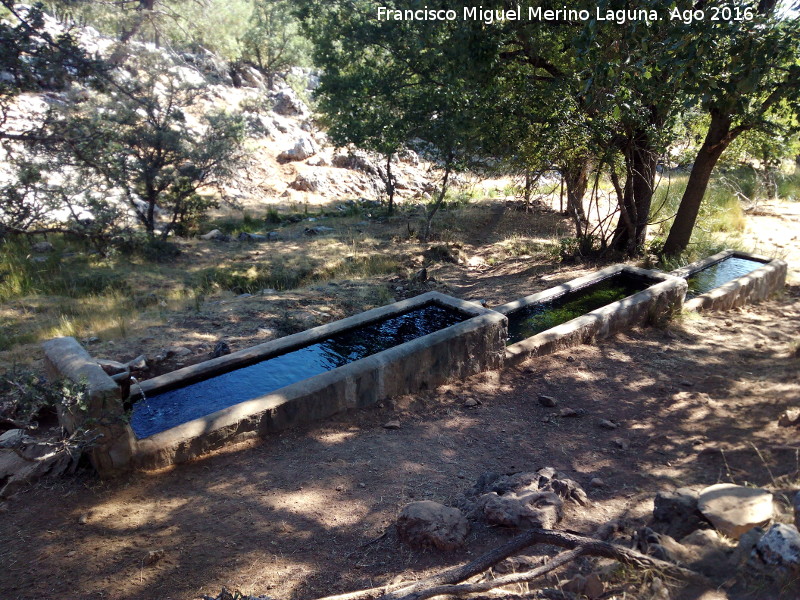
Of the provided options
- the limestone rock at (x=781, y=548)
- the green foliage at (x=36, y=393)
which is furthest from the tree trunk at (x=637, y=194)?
the green foliage at (x=36, y=393)

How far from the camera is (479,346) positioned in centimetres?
571

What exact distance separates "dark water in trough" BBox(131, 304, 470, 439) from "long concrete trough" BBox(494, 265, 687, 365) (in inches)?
28.4

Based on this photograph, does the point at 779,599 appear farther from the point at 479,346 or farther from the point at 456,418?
the point at 479,346

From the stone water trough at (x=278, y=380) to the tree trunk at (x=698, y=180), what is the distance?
468 centimetres

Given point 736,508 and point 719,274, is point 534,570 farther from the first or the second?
point 719,274

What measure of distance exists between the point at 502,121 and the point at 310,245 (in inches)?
213

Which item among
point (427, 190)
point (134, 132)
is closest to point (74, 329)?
point (134, 132)

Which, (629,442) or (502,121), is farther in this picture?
(502,121)

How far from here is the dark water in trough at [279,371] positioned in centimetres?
463

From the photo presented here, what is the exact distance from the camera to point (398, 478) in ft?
13.4

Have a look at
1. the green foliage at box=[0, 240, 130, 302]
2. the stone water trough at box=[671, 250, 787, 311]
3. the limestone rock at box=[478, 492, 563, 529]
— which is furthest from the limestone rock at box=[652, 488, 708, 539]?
the green foliage at box=[0, 240, 130, 302]

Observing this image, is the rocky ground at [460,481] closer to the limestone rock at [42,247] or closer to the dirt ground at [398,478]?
the dirt ground at [398,478]

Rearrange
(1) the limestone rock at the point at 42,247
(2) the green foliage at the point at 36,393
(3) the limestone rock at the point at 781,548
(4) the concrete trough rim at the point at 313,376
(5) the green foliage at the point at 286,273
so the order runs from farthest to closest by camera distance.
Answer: (1) the limestone rock at the point at 42,247, (5) the green foliage at the point at 286,273, (4) the concrete trough rim at the point at 313,376, (2) the green foliage at the point at 36,393, (3) the limestone rock at the point at 781,548

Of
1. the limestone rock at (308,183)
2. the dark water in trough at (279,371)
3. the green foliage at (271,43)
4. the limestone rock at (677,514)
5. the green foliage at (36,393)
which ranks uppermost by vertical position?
the green foliage at (271,43)
